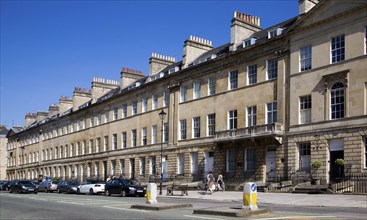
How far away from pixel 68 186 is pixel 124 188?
12345mm

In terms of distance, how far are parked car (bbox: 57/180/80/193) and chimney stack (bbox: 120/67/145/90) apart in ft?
66.9

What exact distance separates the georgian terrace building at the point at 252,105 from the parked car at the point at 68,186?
9463mm

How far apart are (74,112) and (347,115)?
52.1 meters

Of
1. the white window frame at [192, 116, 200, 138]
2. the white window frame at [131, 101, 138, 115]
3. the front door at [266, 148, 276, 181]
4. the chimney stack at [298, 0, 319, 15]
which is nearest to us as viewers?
the chimney stack at [298, 0, 319, 15]

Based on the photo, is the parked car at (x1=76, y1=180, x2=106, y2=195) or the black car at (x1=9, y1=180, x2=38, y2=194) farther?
the black car at (x1=9, y1=180, x2=38, y2=194)

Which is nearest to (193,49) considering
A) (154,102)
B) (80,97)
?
(154,102)

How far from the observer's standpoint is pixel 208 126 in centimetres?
4647

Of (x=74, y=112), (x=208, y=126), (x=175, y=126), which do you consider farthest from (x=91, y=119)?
(x=208, y=126)

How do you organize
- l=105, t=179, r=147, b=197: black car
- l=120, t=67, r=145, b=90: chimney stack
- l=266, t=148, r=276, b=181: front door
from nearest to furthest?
l=105, t=179, r=147, b=197: black car → l=266, t=148, r=276, b=181: front door → l=120, t=67, r=145, b=90: chimney stack

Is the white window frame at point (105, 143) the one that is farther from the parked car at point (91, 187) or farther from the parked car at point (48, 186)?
the parked car at point (91, 187)

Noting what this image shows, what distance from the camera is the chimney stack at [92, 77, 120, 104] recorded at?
74.4 m

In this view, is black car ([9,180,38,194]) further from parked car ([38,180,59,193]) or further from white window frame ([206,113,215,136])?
white window frame ([206,113,215,136])

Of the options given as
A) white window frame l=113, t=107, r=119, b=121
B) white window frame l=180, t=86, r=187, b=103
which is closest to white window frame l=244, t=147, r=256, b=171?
white window frame l=180, t=86, r=187, b=103

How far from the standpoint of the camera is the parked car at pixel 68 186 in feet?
148
